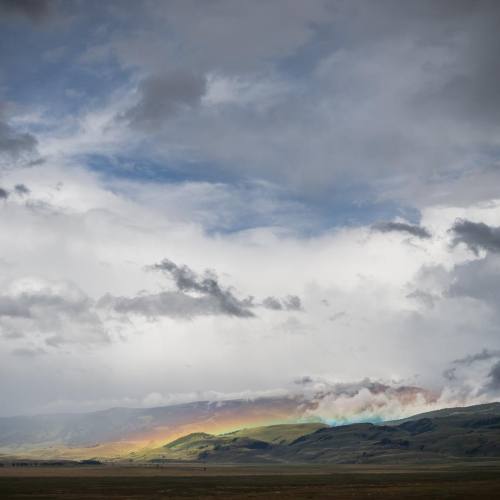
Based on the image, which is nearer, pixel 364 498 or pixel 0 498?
pixel 364 498

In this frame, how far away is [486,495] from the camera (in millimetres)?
134250

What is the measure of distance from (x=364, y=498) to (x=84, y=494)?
70.1 m

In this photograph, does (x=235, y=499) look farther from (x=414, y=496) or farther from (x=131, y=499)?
(x=414, y=496)

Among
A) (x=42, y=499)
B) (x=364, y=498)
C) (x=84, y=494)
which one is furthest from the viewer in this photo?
(x=84, y=494)

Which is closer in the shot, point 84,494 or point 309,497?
point 309,497

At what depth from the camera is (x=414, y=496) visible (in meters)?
134

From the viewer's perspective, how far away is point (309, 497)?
13675 cm

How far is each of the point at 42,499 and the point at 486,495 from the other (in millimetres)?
96863

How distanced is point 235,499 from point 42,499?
142 ft

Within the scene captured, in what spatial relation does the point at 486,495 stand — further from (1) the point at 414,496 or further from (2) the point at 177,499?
(2) the point at 177,499

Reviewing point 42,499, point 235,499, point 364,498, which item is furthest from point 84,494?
point 364,498

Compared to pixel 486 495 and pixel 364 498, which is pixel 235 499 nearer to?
pixel 364 498

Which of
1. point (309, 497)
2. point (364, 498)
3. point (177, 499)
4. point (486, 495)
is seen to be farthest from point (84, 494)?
point (486, 495)

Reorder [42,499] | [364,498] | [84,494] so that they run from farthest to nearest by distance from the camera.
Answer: [84,494] → [42,499] → [364,498]
